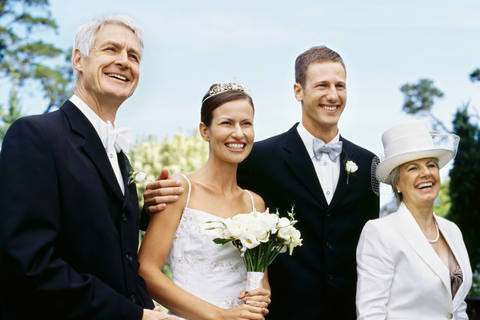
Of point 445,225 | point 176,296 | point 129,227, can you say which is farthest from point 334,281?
point 129,227

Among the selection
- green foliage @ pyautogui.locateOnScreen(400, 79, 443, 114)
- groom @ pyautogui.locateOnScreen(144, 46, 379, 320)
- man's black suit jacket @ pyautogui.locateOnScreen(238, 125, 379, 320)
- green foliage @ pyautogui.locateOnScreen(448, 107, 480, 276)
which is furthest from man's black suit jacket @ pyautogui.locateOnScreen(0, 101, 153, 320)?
green foliage @ pyautogui.locateOnScreen(400, 79, 443, 114)

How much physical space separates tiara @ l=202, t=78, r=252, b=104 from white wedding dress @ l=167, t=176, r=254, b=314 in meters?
1.06

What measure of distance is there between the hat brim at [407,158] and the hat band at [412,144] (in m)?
0.05

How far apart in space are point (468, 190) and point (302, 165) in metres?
8.87

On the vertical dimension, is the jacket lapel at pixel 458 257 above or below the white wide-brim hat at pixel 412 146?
below

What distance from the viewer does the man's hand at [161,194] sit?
4.02 meters

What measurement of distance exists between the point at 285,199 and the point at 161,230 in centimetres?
135

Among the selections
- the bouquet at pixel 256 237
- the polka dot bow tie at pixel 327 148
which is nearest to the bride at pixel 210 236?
the bouquet at pixel 256 237

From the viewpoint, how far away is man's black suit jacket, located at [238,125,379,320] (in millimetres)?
4613

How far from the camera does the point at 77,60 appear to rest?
356cm

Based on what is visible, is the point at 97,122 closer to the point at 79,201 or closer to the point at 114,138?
the point at 114,138

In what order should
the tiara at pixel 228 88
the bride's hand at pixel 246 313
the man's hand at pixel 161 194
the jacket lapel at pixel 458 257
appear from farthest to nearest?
the tiara at pixel 228 88
the jacket lapel at pixel 458 257
the man's hand at pixel 161 194
the bride's hand at pixel 246 313

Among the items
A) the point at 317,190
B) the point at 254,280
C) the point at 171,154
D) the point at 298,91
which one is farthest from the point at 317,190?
the point at 171,154

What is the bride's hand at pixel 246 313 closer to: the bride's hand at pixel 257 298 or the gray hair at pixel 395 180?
→ the bride's hand at pixel 257 298
